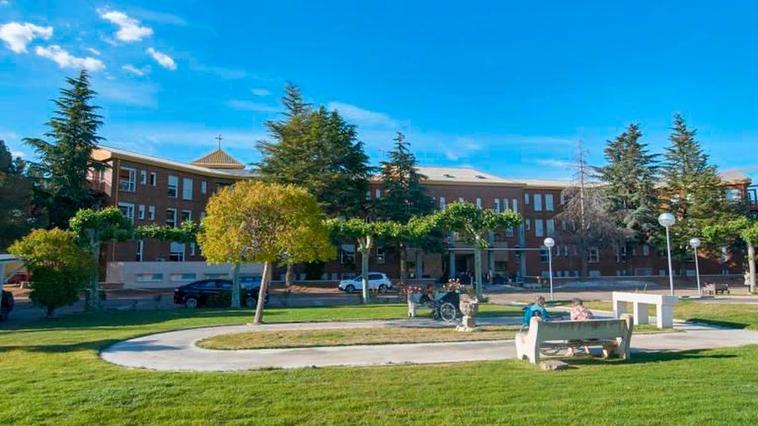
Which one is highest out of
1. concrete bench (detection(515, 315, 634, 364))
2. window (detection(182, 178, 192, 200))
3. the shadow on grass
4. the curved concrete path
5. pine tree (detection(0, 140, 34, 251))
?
window (detection(182, 178, 192, 200))

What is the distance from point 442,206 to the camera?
5634cm

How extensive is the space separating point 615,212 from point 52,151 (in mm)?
49258

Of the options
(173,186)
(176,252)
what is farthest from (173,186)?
(176,252)

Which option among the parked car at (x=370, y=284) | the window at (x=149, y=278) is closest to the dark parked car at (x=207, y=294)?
the window at (x=149, y=278)

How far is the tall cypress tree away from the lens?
52250 mm

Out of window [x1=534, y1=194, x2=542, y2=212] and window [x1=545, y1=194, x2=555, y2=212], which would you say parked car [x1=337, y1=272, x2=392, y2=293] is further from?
window [x1=545, y1=194, x2=555, y2=212]

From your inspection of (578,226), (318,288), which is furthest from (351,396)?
(578,226)

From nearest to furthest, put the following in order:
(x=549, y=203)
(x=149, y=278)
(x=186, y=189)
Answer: (x=149, y=278) < (x=186, y=189) < (x=549, y=203)

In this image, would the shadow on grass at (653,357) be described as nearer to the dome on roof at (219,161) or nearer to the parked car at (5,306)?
the parked car at (5,306)


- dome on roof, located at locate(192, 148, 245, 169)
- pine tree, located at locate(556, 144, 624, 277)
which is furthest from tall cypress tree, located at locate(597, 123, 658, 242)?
dome on roof, located at locate(192, 148, 245, 169)

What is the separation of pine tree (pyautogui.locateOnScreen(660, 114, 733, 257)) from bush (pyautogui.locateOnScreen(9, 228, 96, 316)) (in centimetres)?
4891

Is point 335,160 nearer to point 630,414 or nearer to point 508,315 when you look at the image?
point 508,315

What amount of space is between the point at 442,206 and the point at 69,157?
3378 centimetres

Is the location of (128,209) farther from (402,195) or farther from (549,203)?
(549,203)
